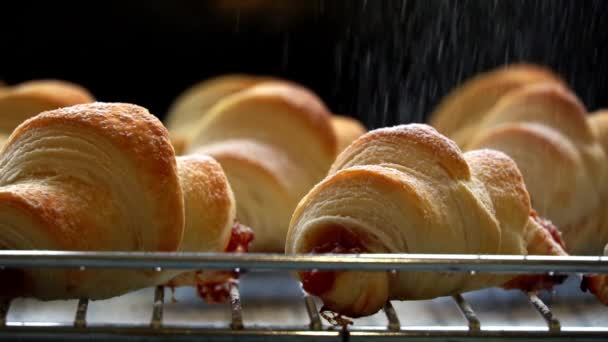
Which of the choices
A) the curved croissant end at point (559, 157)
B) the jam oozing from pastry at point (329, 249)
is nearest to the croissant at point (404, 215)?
the jam oozing from pastry at point (329, 249)

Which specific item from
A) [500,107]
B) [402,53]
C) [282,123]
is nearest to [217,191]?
[282,123]

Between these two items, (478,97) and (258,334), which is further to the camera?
(478,97)

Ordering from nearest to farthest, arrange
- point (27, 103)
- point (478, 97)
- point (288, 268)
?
point (288, 268) → point (27, 103) → point (478, 97)

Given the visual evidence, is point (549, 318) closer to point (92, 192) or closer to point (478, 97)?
point (92, 192)

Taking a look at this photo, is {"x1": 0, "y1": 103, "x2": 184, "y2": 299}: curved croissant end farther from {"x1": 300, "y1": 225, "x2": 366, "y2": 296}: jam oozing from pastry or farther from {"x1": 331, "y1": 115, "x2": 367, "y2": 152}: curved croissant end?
{"x1": 331, "y1": 115, "x2": 367, "y2": 152}: curved croissant end

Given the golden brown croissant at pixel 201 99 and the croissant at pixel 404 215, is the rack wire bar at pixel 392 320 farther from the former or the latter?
the golden brown croissant at pixel 201 99

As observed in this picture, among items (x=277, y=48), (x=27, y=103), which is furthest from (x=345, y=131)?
(x=27, y=103)
